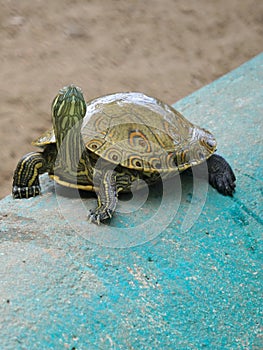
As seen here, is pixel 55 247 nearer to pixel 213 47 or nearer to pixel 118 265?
pixel 118 265

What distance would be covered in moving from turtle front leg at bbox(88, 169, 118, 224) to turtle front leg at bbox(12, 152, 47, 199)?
1.39 ft

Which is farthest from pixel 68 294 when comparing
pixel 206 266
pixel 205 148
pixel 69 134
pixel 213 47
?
pixel 213 47

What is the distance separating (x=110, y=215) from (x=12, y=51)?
15.6 feet

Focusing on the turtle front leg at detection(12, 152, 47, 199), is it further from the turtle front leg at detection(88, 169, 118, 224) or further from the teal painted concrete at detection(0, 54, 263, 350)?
the turtle front leg at detection(88, 169, 118, 224)

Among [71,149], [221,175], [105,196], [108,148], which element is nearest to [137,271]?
[105,196]

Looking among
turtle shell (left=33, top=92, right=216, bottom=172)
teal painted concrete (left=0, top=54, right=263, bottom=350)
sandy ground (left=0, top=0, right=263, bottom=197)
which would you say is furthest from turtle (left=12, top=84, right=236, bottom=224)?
sandy ground (left=0, top=0, right=263, bottom=197)

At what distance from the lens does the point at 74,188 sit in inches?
126

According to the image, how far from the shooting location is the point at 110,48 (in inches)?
288

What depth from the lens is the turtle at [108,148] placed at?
2.98 meters

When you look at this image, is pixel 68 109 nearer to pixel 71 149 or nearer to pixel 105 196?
pixel 71 149

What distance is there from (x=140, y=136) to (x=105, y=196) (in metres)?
0.49

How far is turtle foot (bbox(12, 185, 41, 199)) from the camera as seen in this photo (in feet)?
10.4

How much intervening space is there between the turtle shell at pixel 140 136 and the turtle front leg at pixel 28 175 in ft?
0.50

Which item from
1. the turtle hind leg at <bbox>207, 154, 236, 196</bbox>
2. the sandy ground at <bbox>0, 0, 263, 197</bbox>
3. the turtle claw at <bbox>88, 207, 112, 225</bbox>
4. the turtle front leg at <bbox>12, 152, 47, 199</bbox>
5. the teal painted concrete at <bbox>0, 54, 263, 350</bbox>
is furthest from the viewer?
the sandy ground at <bbox>0, 0, 263, 197</bbox>
